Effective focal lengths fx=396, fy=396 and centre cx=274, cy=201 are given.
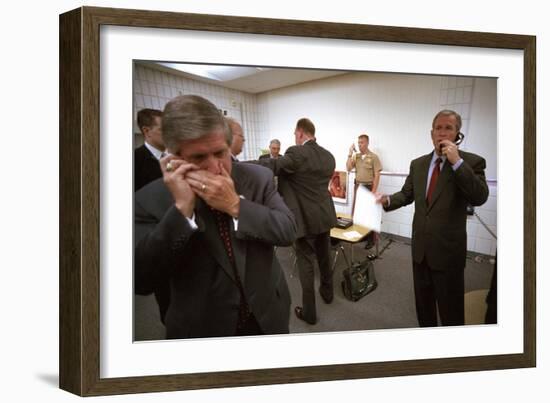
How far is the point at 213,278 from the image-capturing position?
3.69ft

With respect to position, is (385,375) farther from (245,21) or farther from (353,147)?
(245,21)

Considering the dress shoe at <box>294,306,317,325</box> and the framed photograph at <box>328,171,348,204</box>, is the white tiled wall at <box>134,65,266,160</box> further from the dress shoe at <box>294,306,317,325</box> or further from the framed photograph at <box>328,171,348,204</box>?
the dress shoe at <box>294,306,317,325</box>

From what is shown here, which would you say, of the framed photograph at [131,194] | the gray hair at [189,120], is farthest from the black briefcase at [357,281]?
the gray hair at [189,120]

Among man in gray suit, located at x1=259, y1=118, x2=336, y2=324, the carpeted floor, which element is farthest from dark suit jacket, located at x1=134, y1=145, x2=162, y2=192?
the carpeted floor

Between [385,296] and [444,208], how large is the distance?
0.34 metres

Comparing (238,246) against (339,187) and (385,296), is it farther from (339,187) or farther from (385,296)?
(385,296)

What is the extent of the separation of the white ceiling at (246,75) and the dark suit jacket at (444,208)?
44 centimetres

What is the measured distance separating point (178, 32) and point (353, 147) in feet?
1.98

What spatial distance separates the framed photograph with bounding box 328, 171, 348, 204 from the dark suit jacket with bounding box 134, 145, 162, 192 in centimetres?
51

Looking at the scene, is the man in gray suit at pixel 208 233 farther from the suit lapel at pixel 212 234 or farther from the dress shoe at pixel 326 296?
the dress shoe at pixel 326 296

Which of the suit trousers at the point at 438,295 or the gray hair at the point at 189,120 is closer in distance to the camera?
the gray hair at the point at 189,120


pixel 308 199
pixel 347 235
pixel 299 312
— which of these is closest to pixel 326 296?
pixel 299 312

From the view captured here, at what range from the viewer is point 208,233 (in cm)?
111

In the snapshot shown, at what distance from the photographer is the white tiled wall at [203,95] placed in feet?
3.59
